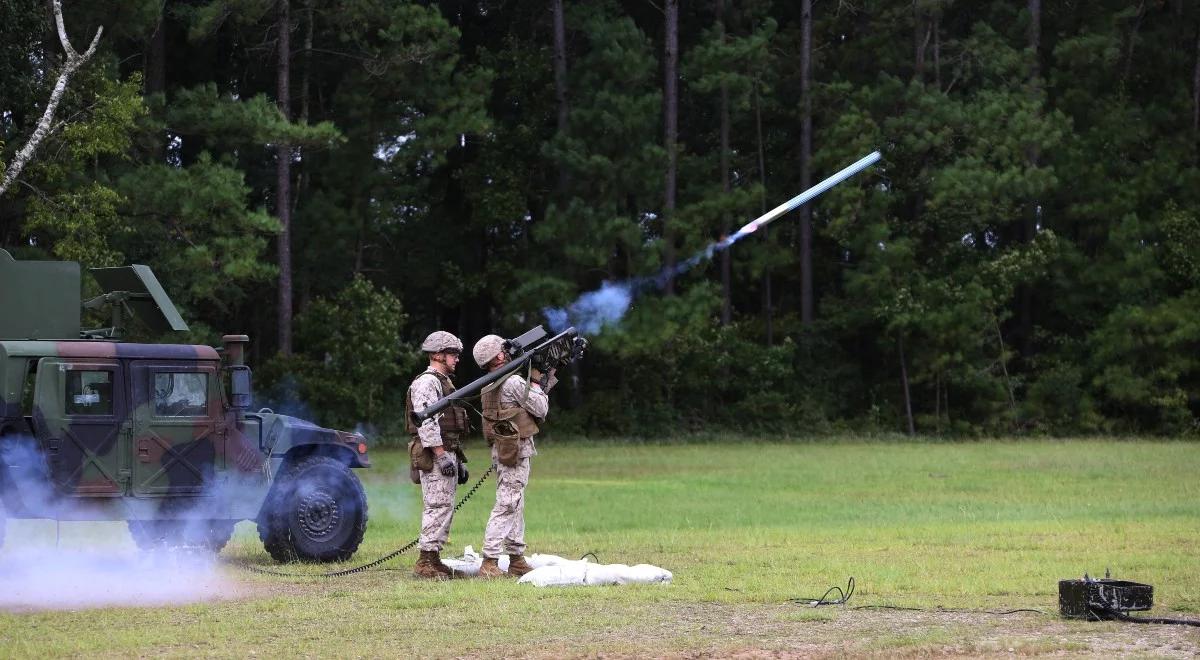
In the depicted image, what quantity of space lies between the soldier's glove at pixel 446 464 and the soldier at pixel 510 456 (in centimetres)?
36

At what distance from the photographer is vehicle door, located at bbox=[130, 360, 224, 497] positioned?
14.3 m

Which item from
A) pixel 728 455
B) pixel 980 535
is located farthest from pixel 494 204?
pixel 980 535

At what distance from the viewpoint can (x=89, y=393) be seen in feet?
46.2

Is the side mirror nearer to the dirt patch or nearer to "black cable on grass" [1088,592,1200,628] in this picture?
the dirt patch

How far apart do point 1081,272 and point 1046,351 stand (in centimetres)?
289

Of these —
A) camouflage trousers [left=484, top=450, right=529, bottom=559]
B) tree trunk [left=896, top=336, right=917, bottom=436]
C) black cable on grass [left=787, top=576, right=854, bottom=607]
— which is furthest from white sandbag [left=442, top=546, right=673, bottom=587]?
tree trunk [left=896, top=336, right=917, bottom=436]

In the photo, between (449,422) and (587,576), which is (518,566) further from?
(449,422)

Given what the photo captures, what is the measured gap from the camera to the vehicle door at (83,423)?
13.8 meters

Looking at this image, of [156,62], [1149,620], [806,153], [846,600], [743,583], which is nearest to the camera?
[1149,620]

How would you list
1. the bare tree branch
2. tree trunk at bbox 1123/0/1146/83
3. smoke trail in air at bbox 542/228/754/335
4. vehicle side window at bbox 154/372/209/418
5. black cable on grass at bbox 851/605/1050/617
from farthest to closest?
tree trunk at bbox 1123/0/1146/83, smoke trail in air at bbox 542/228/754/335, the bare tree branch, vehicle side window at bbox 154/372/209/418, black cable on grass at bbox 851/605/1050/617

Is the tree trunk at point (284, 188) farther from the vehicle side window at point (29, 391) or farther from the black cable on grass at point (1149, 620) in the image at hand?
the black cable on grass at point (1149, 620)

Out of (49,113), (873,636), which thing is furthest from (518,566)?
(49,113)

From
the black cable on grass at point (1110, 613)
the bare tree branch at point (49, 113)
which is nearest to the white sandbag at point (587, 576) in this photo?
the black cable on grass at point (1110, 613)

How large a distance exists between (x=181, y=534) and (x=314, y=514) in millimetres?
1218
